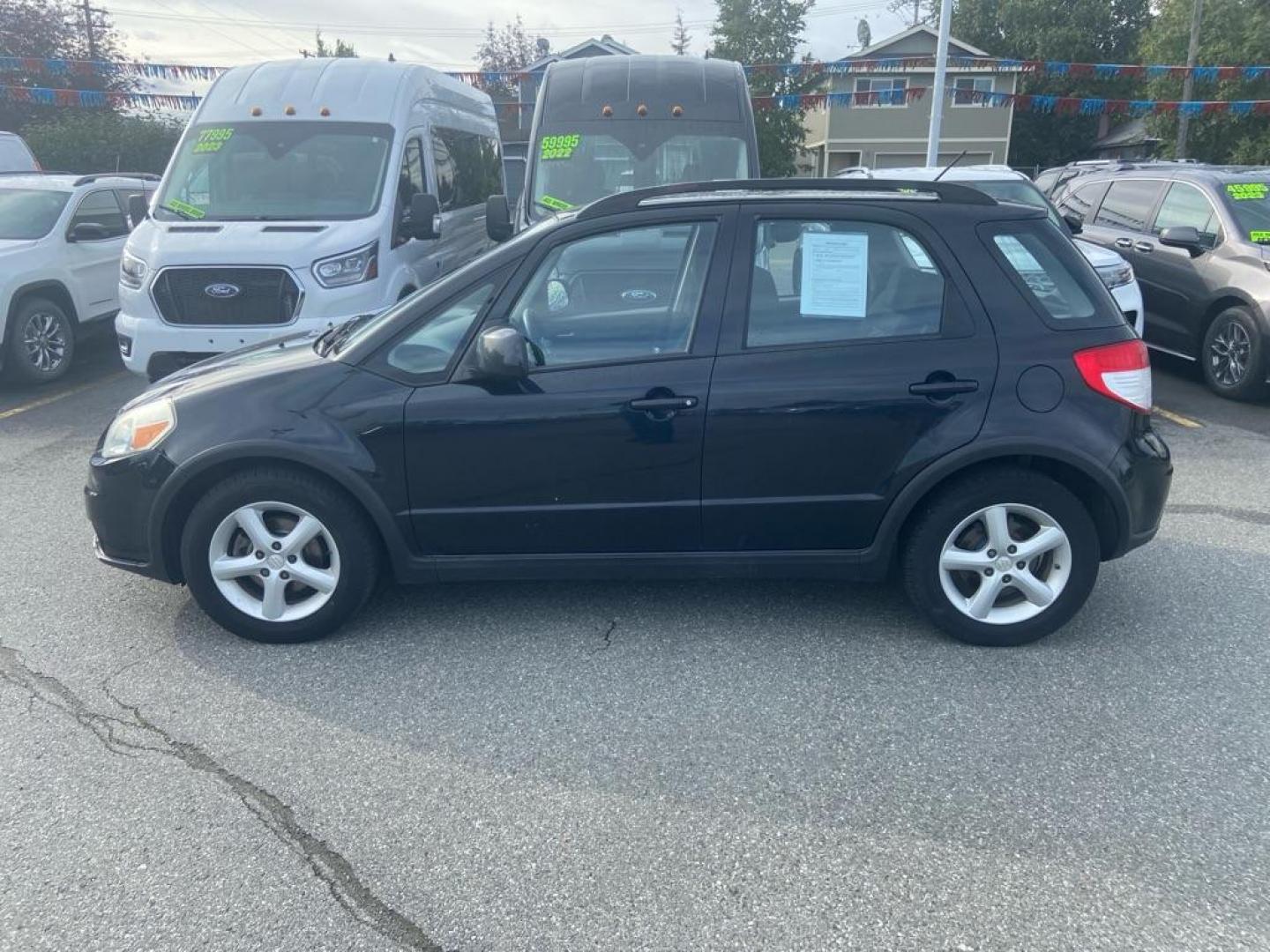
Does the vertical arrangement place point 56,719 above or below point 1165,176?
below

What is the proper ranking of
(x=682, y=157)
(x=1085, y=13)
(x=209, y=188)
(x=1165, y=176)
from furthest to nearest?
1. (x=1085, y=13)
2. (x=1165, y=176)
3. (x=682, y=157)
4. (x=209, y=188)

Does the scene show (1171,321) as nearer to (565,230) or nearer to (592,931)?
(565,230)

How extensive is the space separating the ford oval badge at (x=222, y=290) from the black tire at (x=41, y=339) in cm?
286

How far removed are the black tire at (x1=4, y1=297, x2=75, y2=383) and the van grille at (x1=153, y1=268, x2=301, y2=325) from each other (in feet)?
8.53

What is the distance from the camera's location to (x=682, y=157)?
8523mm

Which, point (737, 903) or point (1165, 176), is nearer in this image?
point (737, 903)

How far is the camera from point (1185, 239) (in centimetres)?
844

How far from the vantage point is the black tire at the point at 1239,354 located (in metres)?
7.93

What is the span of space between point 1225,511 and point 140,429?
17.9ft

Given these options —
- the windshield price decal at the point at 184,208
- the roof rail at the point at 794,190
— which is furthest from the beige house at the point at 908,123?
the roof rail at the point at 794,190

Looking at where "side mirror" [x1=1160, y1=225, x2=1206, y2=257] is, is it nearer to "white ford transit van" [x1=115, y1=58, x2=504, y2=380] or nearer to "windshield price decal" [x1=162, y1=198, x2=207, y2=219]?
"white ford transit van" [x1=115, y1=58, x2=504, y2=380]

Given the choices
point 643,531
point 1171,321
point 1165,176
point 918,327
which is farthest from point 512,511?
point 1165,176

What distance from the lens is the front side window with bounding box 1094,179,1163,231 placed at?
9.48 metres

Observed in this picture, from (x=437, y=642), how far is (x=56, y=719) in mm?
1350
